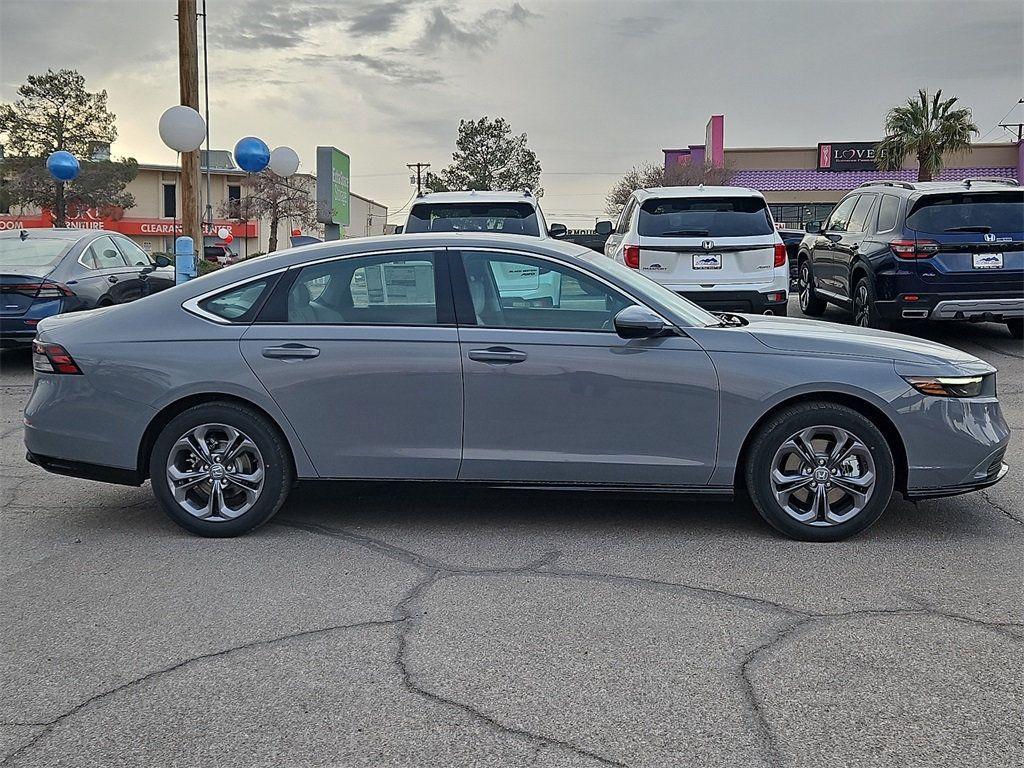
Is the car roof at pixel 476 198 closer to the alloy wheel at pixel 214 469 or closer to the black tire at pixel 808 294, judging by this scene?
the black tire at pixel 808 294

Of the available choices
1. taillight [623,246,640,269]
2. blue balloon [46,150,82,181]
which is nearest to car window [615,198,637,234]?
taillight [623,246,640,269]

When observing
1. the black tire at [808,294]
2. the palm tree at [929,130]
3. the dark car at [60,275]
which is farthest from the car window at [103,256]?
the palm tree at [929,130]

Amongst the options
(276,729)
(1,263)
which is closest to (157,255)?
(1,263)

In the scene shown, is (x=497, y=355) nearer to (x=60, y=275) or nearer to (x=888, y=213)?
(x=60, y=275)

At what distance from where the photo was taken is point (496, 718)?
3.34 meters

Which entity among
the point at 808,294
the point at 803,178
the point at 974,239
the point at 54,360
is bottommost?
the point at 54,360

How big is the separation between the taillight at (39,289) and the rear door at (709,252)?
6.04 meters

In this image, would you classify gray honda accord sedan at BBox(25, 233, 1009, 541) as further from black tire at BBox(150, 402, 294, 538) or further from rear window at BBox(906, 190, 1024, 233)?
rear window at BBox(906, 190, 1024, 233)

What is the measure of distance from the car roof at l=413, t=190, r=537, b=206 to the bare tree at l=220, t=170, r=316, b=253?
53.5 metres

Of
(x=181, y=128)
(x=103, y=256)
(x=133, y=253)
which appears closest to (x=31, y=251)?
(x=103, y=256)

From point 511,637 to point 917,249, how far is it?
8.54 metres

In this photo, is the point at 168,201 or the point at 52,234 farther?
the point at 168,201

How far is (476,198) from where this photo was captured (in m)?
11.9

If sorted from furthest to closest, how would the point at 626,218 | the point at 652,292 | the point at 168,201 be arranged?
the point at 168,201
the point at 626,218
the point at 652,292
